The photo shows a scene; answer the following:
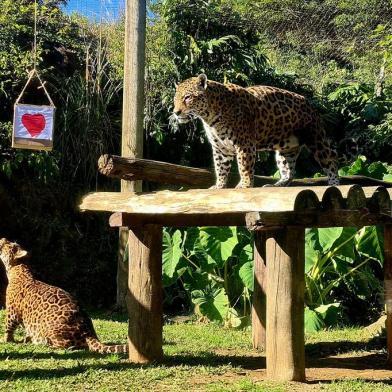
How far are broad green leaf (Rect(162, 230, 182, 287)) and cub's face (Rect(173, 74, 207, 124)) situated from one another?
3.78 meters

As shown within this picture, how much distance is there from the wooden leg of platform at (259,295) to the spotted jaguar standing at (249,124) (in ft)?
3.39

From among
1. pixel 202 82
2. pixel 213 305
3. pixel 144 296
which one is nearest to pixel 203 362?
pixel 144 296

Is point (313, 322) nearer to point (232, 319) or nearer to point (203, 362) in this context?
point (232, 319)

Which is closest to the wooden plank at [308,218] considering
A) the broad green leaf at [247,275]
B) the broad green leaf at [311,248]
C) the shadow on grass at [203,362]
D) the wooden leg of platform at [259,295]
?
the shadow on grass at [203,362]

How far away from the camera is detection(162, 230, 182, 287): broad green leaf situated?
10.6 m

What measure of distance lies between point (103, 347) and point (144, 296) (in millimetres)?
676

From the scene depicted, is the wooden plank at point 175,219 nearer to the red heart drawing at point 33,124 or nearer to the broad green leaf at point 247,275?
the red heart drawing at point 33,124

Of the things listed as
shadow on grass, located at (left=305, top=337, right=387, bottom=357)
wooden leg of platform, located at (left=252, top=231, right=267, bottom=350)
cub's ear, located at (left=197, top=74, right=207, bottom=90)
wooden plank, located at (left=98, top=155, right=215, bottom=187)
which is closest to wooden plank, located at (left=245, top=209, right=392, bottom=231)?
wooden plank, located at (left=98, top=155, right=215, bottom=187)

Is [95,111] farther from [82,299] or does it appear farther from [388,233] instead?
[388,233]

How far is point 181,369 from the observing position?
22.4 feet

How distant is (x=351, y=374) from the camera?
7.12 m

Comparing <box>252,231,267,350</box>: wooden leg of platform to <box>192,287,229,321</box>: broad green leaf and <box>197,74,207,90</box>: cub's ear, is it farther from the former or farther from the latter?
<box>197,74,207,90</box>: cub's ear

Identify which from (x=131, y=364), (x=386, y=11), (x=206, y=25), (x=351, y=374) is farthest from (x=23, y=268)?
(x=386, y=11)

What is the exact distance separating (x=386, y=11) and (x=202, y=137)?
3.88 meters
